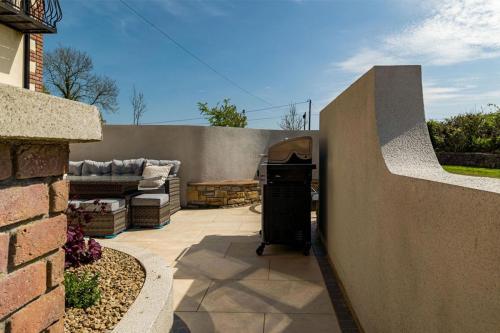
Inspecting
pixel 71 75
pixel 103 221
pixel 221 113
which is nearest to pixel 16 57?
pixel 103 221

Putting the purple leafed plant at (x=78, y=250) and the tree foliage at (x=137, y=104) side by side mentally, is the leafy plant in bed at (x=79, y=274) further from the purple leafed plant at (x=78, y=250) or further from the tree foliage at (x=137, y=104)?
the tree foliage at (x=137, y=104)

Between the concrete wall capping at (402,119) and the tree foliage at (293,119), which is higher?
the tree foliage at (293,119)

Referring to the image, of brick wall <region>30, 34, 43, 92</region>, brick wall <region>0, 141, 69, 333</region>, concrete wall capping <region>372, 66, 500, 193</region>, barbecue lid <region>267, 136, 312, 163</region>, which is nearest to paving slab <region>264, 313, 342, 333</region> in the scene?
concrete wall capping <region>372, 66, 500, 193</region>

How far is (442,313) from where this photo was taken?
4.26ft

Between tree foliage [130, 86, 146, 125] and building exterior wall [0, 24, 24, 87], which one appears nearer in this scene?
building exterior wall [0, 24, 24, 87]

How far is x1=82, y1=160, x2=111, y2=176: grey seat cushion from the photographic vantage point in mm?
7527

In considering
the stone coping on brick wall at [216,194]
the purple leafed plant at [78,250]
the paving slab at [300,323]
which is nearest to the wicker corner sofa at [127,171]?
the stone coping on brick wall at [216,194]

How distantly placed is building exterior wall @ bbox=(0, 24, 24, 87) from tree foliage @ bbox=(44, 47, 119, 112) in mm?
15269

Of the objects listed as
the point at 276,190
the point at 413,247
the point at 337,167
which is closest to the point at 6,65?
the point at 276,190

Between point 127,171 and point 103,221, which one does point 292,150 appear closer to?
point 103,221

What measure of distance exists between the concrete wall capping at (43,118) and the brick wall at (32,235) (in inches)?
4.0

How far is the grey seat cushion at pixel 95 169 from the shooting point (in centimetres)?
753

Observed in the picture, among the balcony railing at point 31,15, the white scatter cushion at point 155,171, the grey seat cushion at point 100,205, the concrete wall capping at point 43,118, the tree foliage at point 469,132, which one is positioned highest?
the balcony railing at point 31,15

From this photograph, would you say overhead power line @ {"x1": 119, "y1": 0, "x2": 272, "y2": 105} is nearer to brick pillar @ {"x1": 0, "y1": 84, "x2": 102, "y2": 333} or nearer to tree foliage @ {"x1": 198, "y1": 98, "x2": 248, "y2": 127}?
tree foliage @ {"x1": 198, "y1": 98, "x2": 248, "y2": 127}
